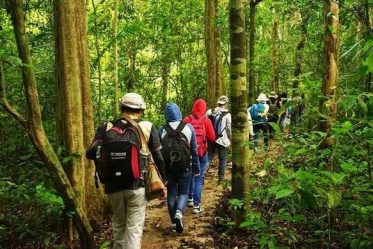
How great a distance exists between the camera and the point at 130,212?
203 inches

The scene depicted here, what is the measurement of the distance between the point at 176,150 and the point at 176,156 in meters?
0.09

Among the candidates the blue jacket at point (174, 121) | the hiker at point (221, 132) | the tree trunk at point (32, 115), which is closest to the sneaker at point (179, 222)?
the blue jacket at point (174, 121)

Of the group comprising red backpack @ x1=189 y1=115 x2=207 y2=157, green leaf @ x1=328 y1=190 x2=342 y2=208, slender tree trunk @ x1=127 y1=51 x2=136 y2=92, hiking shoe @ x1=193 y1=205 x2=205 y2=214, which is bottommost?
hiking shoe @ x1=193 y1=205 x2=205 y2=214

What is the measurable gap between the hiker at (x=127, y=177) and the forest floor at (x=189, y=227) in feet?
4.54

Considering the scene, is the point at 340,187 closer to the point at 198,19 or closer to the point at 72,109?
the point at 72,109

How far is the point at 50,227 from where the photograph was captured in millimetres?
7027

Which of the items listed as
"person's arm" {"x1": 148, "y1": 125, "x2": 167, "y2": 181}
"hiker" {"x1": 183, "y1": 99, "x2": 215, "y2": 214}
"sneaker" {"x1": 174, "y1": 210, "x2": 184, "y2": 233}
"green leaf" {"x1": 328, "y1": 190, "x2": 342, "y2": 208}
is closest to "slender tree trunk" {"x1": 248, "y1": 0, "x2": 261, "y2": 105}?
"hiker" {"x1": 183, "y1": 99, "x2": 215, "y2": 214}

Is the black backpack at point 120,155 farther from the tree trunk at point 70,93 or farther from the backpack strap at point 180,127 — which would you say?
the backpack strap at point 180,127

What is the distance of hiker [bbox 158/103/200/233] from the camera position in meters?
6.98

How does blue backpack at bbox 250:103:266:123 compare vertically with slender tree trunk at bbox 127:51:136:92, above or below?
below

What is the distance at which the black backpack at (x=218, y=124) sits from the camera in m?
9.58

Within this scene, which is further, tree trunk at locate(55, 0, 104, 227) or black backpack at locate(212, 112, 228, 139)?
black backpack at locate(212, 112, 228, 139)

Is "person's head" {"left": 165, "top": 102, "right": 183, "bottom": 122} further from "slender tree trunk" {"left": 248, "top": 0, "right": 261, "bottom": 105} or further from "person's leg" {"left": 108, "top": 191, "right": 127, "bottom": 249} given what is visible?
"slender tree trunk" {"left": 248, "top": 0, "right": 261, "bottom": 105}

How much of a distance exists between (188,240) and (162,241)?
39 cm
